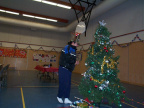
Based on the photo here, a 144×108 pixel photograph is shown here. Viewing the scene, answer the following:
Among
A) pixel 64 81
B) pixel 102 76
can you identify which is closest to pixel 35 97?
pixel 64 81

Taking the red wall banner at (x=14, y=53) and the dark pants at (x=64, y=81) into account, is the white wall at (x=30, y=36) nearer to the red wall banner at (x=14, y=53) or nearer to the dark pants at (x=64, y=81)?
the red wall banner at (x=14, y=53)

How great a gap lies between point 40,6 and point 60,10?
5.29 feet

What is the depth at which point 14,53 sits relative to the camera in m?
12.2

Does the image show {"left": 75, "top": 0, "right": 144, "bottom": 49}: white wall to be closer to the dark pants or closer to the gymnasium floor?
the gymnasium floor

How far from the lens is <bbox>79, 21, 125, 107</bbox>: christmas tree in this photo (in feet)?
8.00

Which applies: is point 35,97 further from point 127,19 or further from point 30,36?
point 30,36

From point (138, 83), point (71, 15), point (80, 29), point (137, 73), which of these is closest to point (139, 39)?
point (137, 73)

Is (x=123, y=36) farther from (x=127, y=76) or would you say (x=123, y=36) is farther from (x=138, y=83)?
(x=138, y=83)

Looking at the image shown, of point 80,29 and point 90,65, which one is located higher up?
point 80,29

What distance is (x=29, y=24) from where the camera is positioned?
1101 centimetres

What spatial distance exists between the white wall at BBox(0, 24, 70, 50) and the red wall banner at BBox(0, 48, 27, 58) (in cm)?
52

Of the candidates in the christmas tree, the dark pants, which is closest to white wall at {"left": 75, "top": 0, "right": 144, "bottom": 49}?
the christmas tree

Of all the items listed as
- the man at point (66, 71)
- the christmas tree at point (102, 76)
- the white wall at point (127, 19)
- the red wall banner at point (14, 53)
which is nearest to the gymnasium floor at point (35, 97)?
the man at point (66, 71)

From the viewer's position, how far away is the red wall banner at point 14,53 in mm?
11816
